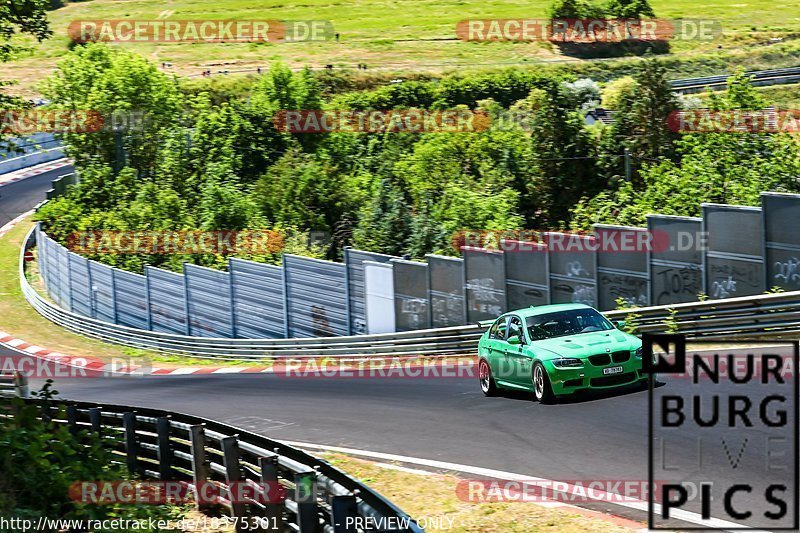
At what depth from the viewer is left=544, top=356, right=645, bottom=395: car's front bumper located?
1633 cm

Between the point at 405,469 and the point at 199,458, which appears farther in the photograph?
the point at 405,469

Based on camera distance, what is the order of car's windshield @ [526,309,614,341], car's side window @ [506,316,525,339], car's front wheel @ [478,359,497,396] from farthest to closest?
1. car's front wheel @ [478,359,497,396]
2. car's side window @ [506,316,525,339]
3. car's windshield @ [526,309,614,341]

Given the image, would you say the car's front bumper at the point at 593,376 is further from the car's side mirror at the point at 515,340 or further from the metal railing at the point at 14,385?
the metal railing at the point at 14,385

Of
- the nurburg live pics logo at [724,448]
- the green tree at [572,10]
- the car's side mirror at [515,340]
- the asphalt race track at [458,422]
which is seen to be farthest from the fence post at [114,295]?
the green tree at [572,10]

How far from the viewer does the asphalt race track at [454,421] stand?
44.8ft

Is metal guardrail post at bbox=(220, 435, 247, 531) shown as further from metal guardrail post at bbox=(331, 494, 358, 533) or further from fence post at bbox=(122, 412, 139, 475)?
metal guardrail post at bbox=(331, 494, 358, 533)

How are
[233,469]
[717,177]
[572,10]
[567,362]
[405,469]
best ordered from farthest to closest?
[572,10], [717,177], [567,362], [405,469], [233,469]

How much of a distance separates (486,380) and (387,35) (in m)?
119

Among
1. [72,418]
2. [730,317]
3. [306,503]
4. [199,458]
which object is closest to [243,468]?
[199,458]

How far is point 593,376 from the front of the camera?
16422mm

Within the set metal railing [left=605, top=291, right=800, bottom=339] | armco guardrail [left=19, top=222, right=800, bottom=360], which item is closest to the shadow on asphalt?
metal railing [left=605, top=291, right=800, bottom=339]

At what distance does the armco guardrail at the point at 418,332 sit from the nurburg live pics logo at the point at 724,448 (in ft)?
8.32

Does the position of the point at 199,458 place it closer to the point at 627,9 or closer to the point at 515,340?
the point at 515,340

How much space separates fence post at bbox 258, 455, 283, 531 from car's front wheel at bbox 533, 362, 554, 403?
6032 mm
